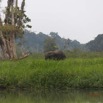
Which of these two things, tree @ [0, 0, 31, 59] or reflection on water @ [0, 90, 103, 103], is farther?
tree @ [0, 0, 31, 59]

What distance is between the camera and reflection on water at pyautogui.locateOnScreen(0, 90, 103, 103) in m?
9.76

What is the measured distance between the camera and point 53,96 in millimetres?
10648

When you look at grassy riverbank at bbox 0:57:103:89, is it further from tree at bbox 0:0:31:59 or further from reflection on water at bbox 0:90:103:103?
tree at bbox 0:0:31:59

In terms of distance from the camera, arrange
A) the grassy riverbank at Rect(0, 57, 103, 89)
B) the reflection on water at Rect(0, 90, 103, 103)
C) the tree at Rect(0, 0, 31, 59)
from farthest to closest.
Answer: the tree at Rect(0, 0, 31, 59) < the grassy riverbank at Rect(0, 57, 103, 89) < the reflection on water at Rect(0, 90, 103, 103)

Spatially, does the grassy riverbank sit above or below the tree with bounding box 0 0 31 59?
below

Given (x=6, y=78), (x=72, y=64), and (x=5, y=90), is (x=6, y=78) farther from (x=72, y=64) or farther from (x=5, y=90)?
(x=72, y=64)

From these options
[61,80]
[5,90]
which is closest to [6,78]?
[5,90]

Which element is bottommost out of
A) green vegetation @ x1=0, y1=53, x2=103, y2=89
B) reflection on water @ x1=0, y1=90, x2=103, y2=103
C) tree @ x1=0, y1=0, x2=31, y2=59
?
reflection on water @ x1=0, y1=90, x2=103, y2=103

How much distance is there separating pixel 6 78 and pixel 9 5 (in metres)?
12.1

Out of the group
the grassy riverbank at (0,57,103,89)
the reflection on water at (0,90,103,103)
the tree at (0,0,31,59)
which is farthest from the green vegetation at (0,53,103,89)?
the tree at (0,0,31,59)

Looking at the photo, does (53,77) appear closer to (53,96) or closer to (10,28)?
(53,96)

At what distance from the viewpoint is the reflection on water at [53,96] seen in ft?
32.0

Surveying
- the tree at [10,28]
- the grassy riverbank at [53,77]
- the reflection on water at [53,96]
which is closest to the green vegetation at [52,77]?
the grassy riverbank at [53,77]

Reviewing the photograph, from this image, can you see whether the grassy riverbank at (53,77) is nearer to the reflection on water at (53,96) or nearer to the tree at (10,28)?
the reflection on water at (53,96)
